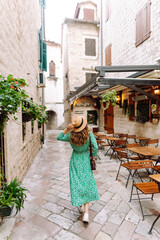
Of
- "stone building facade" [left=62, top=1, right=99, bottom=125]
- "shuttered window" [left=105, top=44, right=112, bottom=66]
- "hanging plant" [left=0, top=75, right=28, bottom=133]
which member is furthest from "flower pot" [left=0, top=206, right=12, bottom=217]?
"stone building facade" [left=62, top=1, right=99, bottom=125]

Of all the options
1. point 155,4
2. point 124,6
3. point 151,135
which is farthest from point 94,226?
point 124,6

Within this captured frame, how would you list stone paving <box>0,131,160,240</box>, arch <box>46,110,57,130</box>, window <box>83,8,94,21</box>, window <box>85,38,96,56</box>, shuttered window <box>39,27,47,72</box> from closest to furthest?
stone paving <box>0,131,160,240</box> < shuttered window <box>39,27,47,72</box> < window <box>85,38,96,56</box> < window <box>83,8,94,21</box> < arch <box>46,110,57,130</box>

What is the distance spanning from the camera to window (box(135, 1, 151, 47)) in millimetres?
6008

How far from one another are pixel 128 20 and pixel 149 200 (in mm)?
7947

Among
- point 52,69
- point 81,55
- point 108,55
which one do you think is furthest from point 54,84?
point 108,55

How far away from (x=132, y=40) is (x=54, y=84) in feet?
42.6

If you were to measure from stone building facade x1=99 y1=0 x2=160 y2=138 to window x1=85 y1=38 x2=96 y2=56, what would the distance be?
179cm

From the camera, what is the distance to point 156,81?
4.80 m

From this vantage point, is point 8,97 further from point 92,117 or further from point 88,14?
point 88,14

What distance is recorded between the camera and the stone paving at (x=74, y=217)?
2250 mm

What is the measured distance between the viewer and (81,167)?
101 inches

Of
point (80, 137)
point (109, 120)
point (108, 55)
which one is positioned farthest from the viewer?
point (109, 120)

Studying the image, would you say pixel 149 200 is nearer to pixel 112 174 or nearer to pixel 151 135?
pixel 112 174

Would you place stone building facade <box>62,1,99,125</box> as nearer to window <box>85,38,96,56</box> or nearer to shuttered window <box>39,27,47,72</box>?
window <box>85,38,96,56</box>
